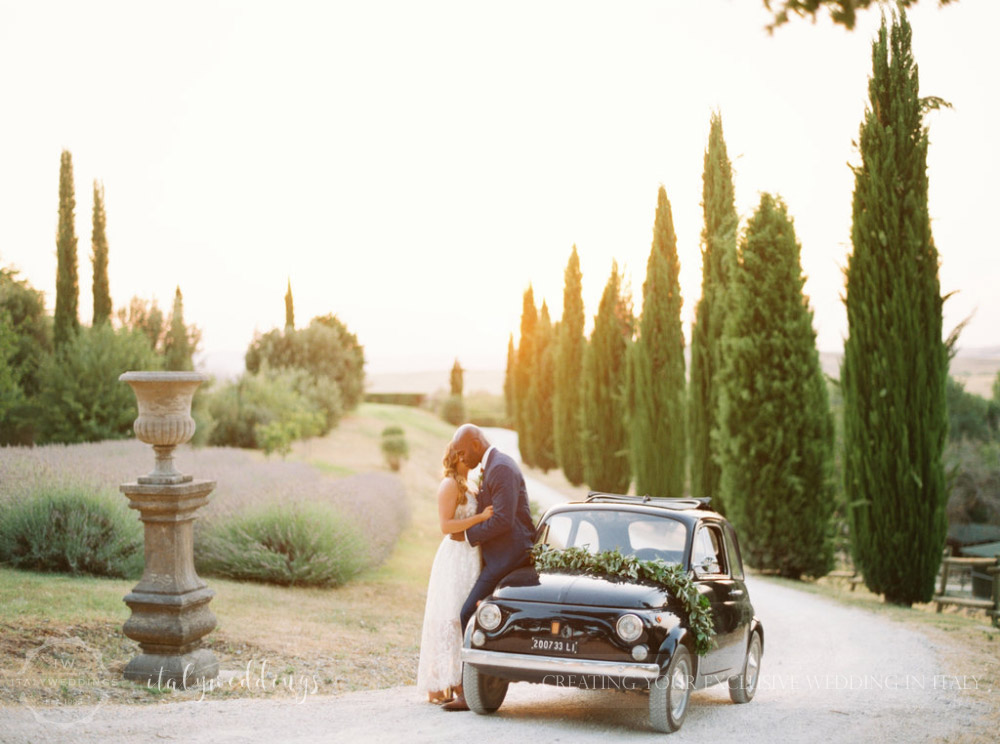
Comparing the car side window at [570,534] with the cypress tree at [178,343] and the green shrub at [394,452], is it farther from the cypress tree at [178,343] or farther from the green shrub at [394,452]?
the cypress tree at [178,343]

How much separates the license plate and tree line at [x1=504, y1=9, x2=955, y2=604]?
10.4 meters

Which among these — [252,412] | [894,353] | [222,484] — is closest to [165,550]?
[222,484]

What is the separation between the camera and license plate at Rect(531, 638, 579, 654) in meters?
6.19

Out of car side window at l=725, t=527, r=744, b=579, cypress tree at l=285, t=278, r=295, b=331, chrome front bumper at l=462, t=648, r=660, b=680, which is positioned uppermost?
cypress tree at l=285, t=278, r=295, b=331

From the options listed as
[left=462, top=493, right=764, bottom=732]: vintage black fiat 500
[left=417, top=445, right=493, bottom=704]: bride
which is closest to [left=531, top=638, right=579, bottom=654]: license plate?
[left=462, top=493, right=764, bottom=732]: vintage black fiat 500

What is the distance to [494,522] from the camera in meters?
6.95

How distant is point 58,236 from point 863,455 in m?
24.1

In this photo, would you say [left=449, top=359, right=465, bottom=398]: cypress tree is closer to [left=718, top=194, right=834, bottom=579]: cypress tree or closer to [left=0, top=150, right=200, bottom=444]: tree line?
[left=0, top=150, right=200, bottom=444]: tree line

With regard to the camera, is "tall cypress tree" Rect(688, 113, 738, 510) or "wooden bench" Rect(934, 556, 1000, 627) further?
"tall cypress tree" Rect(688, 113, 738, 510)

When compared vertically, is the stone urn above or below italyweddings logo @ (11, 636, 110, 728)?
above

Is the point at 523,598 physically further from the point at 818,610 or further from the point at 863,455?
the point at 863,455

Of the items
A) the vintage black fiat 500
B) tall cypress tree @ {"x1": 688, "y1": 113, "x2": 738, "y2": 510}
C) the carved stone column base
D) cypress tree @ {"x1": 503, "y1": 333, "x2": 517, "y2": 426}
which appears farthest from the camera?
cypress tree @ {"x1": 503, "y1": 333, "x2": 517, "y2": 426}

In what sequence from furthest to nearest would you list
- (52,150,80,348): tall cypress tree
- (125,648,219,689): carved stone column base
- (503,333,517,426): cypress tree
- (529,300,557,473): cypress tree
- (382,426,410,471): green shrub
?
(503,333,517,426): cypress tree, (529,300,557,473): cypress tree, (382,426,410,471): green shrub, (52,150,80,348): tall cypress tree, (125,648,219,689): carved stone column base

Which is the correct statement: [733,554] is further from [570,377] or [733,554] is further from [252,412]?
[252,412]
